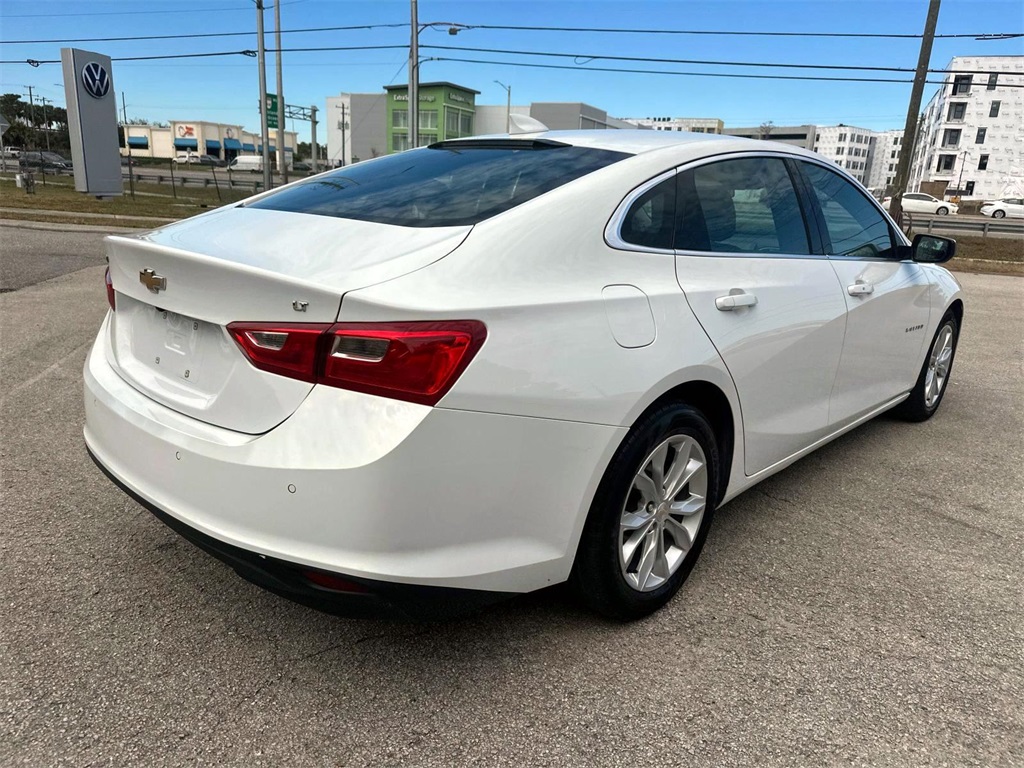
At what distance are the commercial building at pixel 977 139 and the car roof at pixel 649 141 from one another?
94.9 meters

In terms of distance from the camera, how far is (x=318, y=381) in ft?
5.98

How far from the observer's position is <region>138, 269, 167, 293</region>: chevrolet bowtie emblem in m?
2.17

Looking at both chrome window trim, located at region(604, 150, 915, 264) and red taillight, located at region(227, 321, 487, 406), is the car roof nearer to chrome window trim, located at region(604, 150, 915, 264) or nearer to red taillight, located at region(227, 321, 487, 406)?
chrome window trim, located at region(604, 150, 915, 264)

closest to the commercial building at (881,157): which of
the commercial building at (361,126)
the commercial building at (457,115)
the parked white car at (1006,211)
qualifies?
the commercial building at (457,115)

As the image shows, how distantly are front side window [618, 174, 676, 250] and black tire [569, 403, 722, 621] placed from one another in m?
→ 0.54

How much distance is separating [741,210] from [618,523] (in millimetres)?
1395

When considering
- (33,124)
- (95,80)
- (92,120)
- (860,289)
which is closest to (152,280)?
(860,289)

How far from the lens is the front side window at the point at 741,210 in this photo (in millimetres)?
2641

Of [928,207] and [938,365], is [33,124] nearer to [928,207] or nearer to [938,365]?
[928,207]

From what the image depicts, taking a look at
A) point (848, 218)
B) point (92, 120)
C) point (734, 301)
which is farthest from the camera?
point (92, 120)

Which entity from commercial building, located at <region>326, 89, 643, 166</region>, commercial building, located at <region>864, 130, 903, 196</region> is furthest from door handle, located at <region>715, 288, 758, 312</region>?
commercial building, located at <region>864, 130, 903, 196</region>

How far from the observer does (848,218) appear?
11.8 ft

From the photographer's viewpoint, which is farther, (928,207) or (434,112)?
(434,112)

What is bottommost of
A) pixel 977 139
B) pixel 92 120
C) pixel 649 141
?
pixel 649 141
